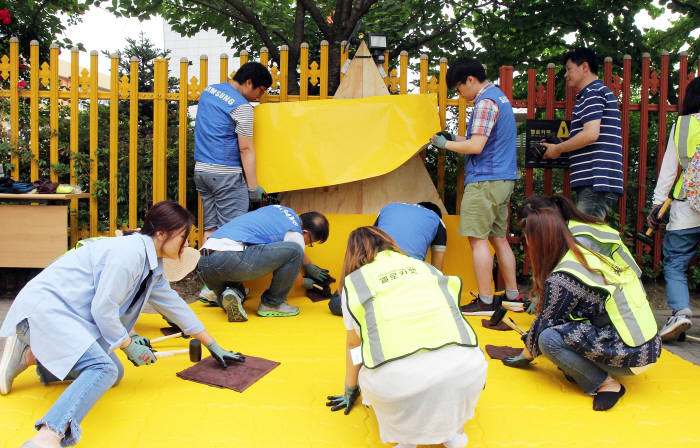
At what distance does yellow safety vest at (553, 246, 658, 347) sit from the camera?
261cm

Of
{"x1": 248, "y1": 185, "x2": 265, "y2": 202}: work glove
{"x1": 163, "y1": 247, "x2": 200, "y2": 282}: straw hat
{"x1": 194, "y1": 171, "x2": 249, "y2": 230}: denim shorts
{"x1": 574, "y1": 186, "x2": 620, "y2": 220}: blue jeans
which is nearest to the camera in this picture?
{"x1": 574, "y1": 186, "x2": 620, "y2": 220}: blue jeans

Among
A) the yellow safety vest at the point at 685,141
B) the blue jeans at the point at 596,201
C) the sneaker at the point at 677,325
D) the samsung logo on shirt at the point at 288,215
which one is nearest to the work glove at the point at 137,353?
the samsung logo on shirt at the point at 288,215

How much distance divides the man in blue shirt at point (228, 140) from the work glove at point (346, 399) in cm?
256

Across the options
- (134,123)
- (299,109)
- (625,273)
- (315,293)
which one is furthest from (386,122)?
(625,273)

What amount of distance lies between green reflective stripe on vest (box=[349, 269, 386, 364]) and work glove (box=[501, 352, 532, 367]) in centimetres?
131

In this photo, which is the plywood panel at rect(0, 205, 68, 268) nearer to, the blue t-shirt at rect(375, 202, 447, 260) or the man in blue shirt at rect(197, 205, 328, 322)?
the man in blue shirt at rect(197, 205, 328, 322)

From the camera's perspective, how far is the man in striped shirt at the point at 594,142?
4.35 meters

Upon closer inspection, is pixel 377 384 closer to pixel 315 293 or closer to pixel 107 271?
pixel 107 271

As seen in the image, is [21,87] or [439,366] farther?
[21,87]

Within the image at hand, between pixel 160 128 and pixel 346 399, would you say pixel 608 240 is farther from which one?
pixel 160 128

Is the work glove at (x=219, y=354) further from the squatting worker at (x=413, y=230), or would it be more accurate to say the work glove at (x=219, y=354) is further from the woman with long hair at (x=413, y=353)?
the squatting worker at (x=413, y=230)

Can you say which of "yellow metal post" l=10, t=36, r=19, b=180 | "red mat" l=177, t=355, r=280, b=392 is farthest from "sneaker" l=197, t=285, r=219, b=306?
"yellow metal post" l=10, t=36, r=19, b=180

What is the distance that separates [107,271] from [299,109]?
2851mm

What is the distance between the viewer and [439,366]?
6.61 ft
